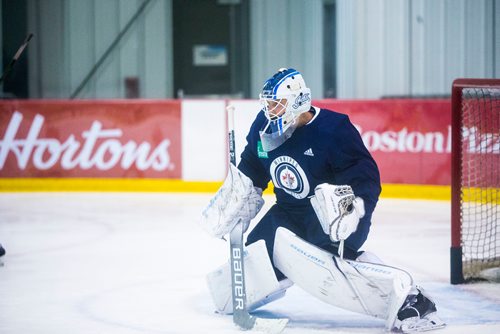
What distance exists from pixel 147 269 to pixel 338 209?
7.16 ft

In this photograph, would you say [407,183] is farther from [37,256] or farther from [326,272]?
[326,272]

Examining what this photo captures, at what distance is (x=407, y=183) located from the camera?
8.77 meters

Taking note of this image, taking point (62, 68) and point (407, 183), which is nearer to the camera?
point (407, 183)

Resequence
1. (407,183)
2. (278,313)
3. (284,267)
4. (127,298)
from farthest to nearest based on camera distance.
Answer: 1. (407,183)
2. (127,298)
3. (278,313)
4. (284,267)

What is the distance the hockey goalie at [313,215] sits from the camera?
3.87 m

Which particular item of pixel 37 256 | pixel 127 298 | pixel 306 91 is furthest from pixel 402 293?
pixel 37 256

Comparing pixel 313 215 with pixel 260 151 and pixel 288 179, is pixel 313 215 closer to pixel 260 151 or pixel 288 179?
pixel 288 179

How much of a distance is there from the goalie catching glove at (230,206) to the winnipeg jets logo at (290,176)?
13 cm

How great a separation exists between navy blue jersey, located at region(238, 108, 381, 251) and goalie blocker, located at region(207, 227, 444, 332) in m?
0.14

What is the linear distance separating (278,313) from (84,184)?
551 cm

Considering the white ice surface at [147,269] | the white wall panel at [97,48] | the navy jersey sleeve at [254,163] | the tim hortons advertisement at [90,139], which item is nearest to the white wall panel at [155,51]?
the white wall panel at [97,48]

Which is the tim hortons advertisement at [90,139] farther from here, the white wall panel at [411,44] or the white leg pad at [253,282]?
the white leg pad at [253,282]

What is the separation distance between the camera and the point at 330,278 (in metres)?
3.93

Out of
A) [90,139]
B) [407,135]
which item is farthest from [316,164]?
[90,139]
